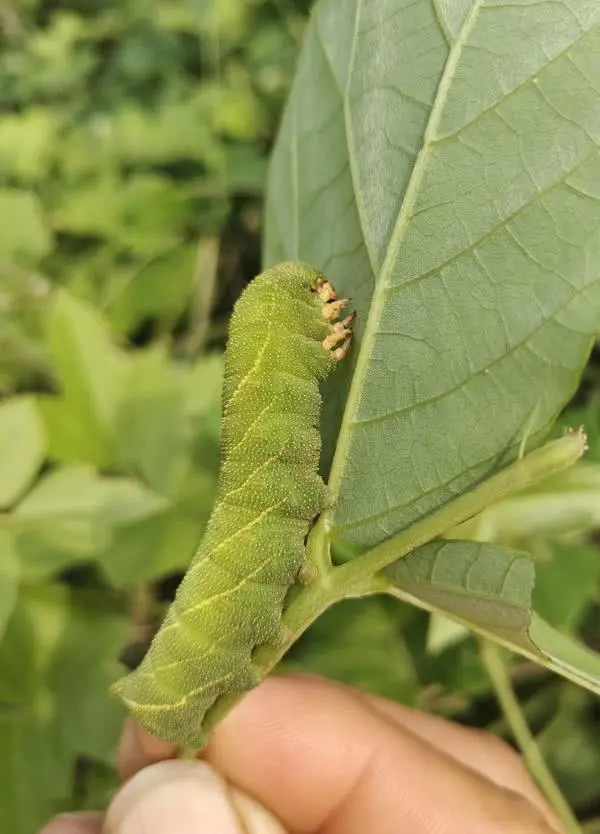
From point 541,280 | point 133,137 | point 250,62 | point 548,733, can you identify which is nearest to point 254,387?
point 541,280

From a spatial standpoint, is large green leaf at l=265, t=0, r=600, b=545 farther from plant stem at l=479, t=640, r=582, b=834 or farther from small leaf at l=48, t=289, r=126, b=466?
small leaf at l=48, t=289, r=126, b=466

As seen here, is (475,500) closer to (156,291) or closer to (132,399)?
(132,399)

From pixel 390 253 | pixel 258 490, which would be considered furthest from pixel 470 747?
pixel 390 253

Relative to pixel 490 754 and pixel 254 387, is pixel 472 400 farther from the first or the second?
pixel 490 754

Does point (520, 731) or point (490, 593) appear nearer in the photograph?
point (490, 593)

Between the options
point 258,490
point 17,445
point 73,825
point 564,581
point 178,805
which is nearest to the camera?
point 258,490

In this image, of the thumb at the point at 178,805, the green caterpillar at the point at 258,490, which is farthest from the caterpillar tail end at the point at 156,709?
the thumb at the point at 178,805
